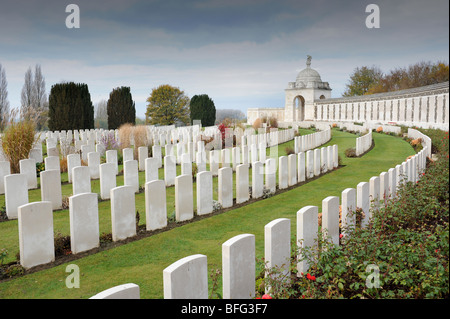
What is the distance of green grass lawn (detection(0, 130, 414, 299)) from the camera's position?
427 cm

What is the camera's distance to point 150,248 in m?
5.45

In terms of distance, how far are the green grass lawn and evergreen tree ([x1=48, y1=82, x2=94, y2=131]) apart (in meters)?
16.6

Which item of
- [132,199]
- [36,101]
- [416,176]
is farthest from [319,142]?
[36,101]

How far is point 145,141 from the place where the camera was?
50.0 ft

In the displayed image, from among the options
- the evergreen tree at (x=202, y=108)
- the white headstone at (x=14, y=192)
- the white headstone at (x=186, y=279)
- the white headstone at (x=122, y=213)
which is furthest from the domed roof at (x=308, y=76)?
the white headstone at (x=186, y=279)

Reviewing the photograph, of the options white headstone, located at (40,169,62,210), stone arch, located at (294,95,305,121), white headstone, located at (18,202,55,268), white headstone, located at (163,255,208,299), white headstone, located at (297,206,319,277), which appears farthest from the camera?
stone arch, located at (294,95,305,121)

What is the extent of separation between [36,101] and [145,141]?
3232cm

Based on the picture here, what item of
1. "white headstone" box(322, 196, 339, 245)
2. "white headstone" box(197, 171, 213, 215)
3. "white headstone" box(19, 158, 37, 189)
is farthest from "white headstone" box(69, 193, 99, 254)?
"white headstone" box(19, 158, 37, 189)

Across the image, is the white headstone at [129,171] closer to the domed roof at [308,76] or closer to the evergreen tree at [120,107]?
the evergreen tree at [120,107]

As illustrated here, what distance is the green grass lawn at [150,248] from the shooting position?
168 inches

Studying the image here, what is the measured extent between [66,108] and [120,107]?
5.24 metres

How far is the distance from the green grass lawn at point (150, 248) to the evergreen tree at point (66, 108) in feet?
54.6

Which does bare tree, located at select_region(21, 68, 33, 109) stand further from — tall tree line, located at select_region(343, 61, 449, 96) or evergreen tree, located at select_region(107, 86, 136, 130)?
tall tree line, located at select_region(343, 61, 449, 96)
